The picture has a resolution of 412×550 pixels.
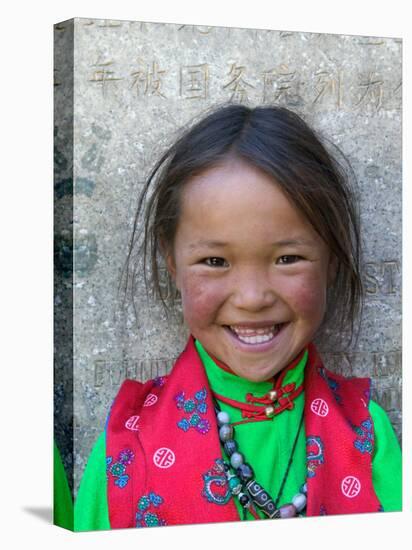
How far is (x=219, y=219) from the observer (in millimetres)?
4582

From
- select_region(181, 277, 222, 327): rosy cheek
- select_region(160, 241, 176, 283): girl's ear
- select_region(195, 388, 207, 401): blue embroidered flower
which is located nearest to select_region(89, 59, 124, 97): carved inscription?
select_region(160, 241, 176, 283): girl's ear

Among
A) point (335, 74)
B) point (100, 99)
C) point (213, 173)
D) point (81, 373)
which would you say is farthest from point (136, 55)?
point (81, 373)

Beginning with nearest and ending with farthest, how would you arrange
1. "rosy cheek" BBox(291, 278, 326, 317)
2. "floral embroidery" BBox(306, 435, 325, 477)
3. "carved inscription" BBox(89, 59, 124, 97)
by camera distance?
"carved inscription" BBox(89, 59, 124, 97) → "rosy cheek" BBox(291, 278, 326, 317) → "floral embroidery" BBox(306, 435, 325, 477)

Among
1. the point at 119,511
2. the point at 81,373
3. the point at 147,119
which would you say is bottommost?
the point at 119,511

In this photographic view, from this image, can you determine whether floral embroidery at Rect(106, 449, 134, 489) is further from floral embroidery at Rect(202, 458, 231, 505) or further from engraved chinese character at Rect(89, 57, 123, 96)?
engraved chinese character at Rect(89, 57, 123, 96)

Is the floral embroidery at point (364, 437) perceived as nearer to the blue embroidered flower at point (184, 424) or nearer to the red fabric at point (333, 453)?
the red fabric at point (333, 453)

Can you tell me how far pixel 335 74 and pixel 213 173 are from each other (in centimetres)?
A: 71

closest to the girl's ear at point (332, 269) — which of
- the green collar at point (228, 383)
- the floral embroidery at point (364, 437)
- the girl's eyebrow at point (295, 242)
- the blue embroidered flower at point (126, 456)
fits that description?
the girl's eyebrow at point (295, 242)

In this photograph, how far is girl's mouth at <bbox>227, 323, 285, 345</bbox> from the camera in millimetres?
4695

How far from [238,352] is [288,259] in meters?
0.37

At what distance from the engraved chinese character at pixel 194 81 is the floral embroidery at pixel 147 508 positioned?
55.4 inches

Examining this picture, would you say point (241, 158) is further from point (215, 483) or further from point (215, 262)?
point (215, 483)

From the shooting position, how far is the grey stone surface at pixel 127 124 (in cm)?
459

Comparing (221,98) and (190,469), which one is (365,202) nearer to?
Answer: (221,98)
